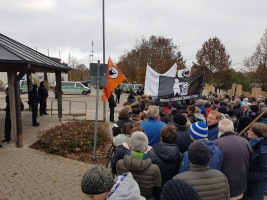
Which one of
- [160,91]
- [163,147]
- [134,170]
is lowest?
[134,170]

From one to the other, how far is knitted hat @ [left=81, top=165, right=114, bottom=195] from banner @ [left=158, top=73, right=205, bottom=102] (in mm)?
5713

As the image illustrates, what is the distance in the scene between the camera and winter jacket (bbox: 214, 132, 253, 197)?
2.96 metres

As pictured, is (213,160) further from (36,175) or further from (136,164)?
(36,175)

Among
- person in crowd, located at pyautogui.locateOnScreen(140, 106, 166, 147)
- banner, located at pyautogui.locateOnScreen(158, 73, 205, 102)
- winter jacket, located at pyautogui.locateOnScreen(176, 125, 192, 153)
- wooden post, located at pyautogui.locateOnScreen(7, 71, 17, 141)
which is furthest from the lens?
banner, located at pyautogui.locateOnScreen(158, 73, 205, 102)

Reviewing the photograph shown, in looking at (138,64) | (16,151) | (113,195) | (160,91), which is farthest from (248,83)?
(113,195)

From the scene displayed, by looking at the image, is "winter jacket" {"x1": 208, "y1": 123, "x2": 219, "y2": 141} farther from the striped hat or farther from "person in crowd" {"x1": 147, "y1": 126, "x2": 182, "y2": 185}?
"person in crowd" {"x1": 147, "y1": 126, "x2": 182, "y2": 185}

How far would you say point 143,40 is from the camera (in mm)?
40969

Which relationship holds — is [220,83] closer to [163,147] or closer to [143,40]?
[143,40]

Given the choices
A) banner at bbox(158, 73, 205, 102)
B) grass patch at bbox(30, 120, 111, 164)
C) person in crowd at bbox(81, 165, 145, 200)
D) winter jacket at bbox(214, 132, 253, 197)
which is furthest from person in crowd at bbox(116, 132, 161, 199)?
banner at bbox(158, 73, 205, 102)

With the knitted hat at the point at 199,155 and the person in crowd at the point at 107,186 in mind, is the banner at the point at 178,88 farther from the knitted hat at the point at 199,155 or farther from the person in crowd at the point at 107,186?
the person in crowd at the point at 107,186

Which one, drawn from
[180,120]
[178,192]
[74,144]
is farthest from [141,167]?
[74,144]

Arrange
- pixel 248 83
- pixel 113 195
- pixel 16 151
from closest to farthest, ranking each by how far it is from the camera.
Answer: pixel 113 195
pixel 16 151
pixel 248 83

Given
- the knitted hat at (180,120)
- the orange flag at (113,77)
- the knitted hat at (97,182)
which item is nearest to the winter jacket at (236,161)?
the knitted hat at (180,120)

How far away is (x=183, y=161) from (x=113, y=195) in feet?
4.66
